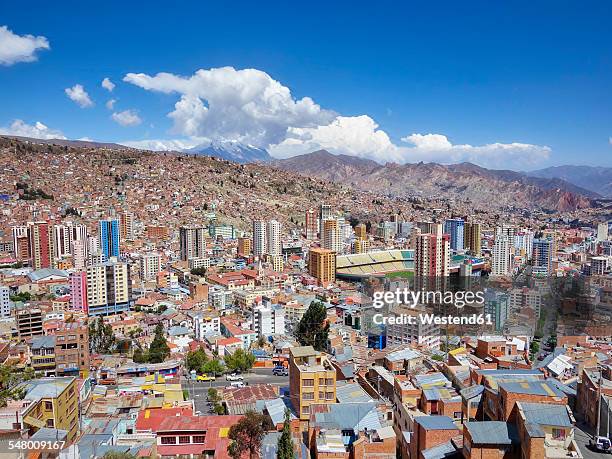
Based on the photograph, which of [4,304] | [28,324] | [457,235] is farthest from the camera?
[457,235]

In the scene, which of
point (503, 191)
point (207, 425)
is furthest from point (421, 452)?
point (503, 191)

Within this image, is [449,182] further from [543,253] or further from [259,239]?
[259,239]

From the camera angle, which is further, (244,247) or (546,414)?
(244,247)

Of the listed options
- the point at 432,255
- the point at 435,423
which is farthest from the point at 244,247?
the point at 435,423

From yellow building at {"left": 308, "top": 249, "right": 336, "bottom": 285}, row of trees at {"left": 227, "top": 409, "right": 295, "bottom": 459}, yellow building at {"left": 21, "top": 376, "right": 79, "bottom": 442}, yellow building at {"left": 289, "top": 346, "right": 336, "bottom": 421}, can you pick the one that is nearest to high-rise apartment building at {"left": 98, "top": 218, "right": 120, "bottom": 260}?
yellow building at {"left": 308, "top": 249, "right": 336, "bottom": 285}

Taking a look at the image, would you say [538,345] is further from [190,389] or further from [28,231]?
[28,231]

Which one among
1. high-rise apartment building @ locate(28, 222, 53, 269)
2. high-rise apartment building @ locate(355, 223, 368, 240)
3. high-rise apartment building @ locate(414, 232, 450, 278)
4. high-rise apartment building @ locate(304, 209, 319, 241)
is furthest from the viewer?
high-rise apartment building @ locate(304, 209, 319, 241)

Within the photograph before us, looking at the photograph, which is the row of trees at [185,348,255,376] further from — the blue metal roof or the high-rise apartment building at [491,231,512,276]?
the high-rise apartment building at [491,231,512,276]
